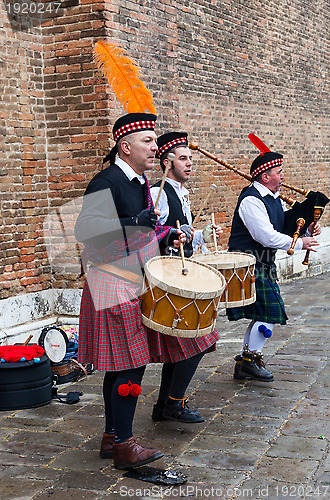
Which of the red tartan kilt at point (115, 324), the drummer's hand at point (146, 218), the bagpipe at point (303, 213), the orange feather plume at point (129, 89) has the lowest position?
the red tartan kilt at point (115, 324)

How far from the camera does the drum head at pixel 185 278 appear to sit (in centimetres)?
360

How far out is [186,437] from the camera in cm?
427

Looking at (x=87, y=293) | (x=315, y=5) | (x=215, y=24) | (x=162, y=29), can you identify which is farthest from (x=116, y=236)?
(x=315, y=5)

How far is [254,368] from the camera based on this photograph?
5.41 metres

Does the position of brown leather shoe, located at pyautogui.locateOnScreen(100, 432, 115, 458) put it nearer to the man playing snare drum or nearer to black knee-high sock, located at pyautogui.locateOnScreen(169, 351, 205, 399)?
the man playing snare drum

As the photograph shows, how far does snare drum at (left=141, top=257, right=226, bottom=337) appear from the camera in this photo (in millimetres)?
3609

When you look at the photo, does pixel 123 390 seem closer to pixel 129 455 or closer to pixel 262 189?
pixel 129 455

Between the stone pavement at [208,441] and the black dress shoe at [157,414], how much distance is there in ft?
0.18

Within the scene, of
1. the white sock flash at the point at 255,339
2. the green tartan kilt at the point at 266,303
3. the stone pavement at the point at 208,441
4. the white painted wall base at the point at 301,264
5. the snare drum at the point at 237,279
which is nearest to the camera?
the stone pavement at the point at 208,441

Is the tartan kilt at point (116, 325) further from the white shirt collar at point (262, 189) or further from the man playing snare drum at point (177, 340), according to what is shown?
the white shirt collar at point (262, 189)

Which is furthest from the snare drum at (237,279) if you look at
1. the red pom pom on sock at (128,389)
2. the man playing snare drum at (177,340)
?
the red pom pom on sock at (128,389)

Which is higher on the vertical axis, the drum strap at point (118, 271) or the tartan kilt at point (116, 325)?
the drum strap at point (118, 271)

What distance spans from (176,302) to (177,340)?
0.49m

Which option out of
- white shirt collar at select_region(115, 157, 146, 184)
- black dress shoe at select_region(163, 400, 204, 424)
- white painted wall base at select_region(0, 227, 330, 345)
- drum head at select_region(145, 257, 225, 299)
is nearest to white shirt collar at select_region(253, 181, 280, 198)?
drum head at select_region(145, 257, 225, 299)
